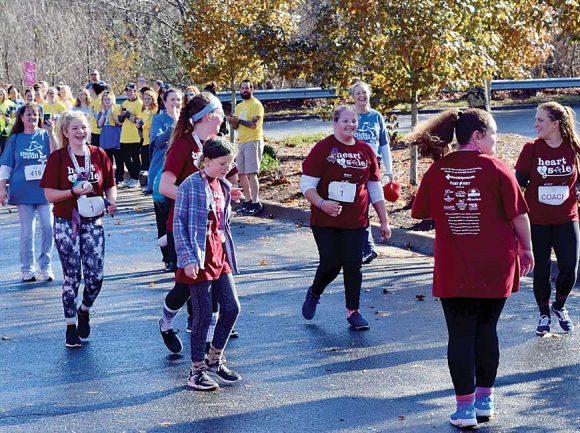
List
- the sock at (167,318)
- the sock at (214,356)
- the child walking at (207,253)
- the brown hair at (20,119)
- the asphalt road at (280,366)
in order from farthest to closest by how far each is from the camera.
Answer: the brown hair at (20,119), the sock at (167,318), the sock at (214,356), the child walking at (207,253), the asphalt road at (280,366)

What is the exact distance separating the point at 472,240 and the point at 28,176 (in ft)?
19.8

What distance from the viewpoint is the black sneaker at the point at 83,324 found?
26.8 feet

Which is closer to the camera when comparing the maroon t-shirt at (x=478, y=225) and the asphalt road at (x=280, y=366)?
the maroon t-shirt at (x=478, y=225)

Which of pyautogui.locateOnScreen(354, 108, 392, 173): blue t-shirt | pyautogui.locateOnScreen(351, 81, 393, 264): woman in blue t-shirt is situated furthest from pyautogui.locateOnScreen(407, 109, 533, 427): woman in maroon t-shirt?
pyautogui.locateOnScreen(354, 108, 392, 173): blue t-shirt

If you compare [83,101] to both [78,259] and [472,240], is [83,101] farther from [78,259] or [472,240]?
[472,240]

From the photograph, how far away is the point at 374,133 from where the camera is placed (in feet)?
36.1

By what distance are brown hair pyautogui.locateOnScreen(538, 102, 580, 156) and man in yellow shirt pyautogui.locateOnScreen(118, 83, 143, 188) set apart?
1191 centimetres

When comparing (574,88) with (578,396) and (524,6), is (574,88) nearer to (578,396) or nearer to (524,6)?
(524,6)

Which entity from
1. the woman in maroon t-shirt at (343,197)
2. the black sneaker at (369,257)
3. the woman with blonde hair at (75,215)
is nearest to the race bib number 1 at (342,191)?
the woman in maroon t-shirt at (343,197)

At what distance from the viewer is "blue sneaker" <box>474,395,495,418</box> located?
235 inches

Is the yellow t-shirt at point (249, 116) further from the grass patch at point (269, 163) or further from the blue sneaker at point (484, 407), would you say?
the blue sneaker at point (484, 407)

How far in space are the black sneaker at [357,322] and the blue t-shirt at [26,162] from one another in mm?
3699

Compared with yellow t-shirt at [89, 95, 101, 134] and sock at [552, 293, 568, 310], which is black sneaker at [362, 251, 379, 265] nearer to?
sock at [552, 293, 568, 310]

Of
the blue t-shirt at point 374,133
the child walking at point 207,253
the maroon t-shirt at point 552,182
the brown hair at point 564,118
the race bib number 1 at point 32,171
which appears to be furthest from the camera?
the blue t-shirt at point 374,133
